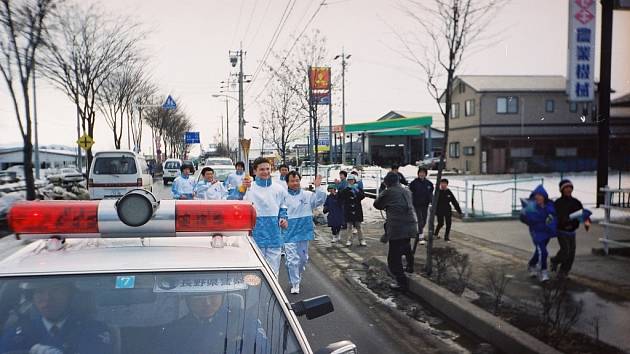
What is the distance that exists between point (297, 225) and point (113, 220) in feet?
18.3

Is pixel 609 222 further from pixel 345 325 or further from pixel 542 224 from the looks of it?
pixel 345 325

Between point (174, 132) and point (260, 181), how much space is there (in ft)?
235

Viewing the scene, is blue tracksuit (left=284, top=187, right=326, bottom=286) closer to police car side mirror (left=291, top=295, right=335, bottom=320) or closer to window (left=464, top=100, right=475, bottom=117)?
police car side mirror (left=291, top=295, right=335, bottom=320)

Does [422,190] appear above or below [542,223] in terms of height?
above

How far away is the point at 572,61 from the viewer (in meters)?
9.16

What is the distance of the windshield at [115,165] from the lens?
18.5 m

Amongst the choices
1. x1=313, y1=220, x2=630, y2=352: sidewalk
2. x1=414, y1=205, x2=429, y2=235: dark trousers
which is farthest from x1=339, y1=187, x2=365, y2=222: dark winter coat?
x1=414, y1=205, x2=429, y2=235: dark trousers

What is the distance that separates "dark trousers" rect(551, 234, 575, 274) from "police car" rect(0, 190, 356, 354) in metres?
6.26

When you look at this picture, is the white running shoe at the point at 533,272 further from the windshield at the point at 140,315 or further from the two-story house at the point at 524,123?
the windshield at the point at 140,315

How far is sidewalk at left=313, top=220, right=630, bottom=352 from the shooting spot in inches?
248

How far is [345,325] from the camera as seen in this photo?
656 cm

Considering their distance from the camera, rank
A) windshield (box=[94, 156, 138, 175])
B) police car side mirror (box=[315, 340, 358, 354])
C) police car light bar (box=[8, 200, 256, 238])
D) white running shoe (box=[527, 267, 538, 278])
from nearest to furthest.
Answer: police car side mirror (box=[315, 340, 358, 354]) → police car light bar (box=[8, 200, 256, 238]) → white running shoe (box=[527, 267, 538, 278]) → windshield (box=[94, 156, 138, 175])

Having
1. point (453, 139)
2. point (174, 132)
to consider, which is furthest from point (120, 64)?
point (174, 132)

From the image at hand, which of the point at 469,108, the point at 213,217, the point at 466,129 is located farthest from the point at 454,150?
the point at 213,217
